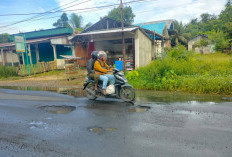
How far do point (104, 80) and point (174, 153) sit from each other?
3.59 metres

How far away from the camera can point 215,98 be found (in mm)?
6016

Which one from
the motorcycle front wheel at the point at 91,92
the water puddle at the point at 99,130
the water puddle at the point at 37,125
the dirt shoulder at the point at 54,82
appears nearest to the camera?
the water puddle at the point at 99,130

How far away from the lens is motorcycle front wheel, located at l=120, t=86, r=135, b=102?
563cm

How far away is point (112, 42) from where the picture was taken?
19484 mm

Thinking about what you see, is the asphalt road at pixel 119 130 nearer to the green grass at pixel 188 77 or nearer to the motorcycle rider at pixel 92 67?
the motorcycle rider at pixel 92 67

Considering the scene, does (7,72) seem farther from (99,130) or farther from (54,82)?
(99,130)

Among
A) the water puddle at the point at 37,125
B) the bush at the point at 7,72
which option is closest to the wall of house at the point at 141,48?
the water puddle at the point at 37,125

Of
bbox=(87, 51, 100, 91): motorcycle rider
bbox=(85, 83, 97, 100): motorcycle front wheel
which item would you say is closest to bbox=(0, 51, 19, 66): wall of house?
bbox=(85, 83, 97, 100): motorcycle front wheel

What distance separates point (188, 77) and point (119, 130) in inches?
214

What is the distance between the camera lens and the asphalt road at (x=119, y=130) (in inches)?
109

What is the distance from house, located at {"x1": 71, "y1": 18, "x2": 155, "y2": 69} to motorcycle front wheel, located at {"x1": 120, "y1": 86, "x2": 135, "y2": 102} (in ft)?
27.3

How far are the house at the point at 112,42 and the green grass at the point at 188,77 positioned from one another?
506 cm

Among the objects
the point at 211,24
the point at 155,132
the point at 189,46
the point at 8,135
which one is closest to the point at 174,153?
the point at 155,132

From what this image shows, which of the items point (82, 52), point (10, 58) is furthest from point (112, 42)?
point (10, 58)
